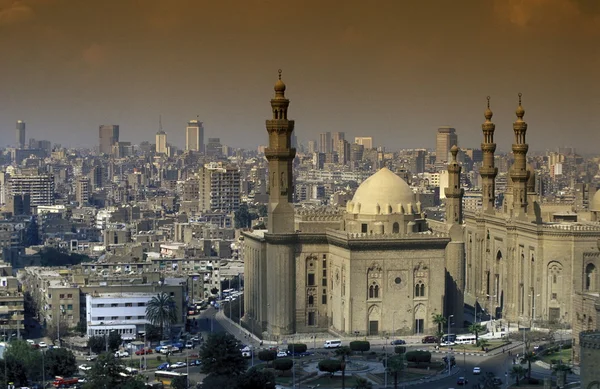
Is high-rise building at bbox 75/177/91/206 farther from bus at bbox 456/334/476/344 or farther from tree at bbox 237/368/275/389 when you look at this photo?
tree at bbox 237/368/275/389

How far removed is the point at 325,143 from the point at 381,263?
143038mm

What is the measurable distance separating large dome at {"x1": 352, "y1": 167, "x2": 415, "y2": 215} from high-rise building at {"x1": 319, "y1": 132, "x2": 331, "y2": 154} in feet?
440

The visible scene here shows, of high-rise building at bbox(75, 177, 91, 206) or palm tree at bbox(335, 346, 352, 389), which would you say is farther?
high-rise building at bbox(75, 177, 91, 206)

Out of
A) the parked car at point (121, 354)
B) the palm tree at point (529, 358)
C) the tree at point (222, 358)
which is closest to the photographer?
the tree at point (222, 358)

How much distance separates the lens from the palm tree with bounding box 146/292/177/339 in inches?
1880

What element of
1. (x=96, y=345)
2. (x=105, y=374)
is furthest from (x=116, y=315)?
(x=105, y=374)

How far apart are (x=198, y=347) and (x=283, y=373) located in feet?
19.0

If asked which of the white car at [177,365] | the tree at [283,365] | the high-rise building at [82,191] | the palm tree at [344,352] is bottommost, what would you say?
the white car at [177,365]

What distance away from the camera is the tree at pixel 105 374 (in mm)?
36406

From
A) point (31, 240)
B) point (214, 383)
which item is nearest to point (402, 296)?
point (214, 383)

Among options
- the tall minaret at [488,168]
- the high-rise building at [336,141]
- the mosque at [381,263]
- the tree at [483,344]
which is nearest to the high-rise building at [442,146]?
the high-rise building at [336,141]

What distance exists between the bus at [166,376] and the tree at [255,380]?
3097 millimetres

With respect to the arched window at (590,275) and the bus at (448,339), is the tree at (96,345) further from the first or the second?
the arched window at (590,275)

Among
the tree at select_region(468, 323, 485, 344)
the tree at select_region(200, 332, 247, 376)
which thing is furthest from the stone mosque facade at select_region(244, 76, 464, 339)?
the tree at select_region(200, 332, 247, 376)
